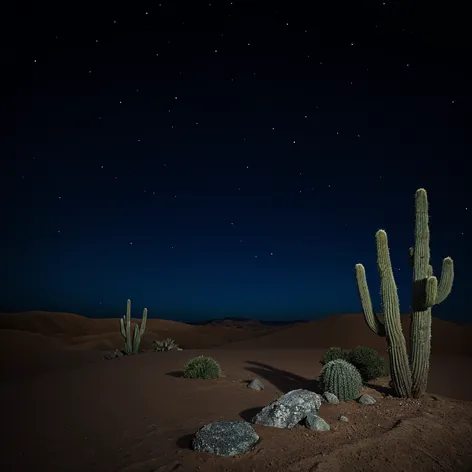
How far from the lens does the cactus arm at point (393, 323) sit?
901 cm

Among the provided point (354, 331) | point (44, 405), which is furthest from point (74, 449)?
point (354, 331)

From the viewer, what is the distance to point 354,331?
27.1 m

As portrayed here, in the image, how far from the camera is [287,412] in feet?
22.4

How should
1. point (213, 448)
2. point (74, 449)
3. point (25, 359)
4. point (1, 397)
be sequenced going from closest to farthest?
point (213, 448)
point (74, 449)
point (1, 397)
point (25, 359)

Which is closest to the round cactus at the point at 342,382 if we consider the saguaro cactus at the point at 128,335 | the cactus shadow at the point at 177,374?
the cactus shadow at the point at 177,374

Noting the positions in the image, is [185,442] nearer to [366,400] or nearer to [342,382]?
[342,382]

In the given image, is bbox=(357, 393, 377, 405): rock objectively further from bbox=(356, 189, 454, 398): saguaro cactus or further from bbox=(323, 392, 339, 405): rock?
bbox=(356, 189, 454, 398): saguaro cactus

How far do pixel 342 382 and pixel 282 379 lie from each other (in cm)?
320

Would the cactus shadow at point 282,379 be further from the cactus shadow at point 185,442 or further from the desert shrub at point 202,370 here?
the cactus shadow at point 185,442

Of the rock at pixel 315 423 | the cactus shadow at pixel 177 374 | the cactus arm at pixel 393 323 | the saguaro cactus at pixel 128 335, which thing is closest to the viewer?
the rock at pixel 315 423

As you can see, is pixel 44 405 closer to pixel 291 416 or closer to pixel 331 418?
pixel 291 416

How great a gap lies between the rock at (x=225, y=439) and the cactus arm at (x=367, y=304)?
4807mm

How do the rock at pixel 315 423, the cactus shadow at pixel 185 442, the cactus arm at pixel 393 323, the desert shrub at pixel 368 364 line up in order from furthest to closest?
the desert shrub at pixel 368 364
the cactus arm at pixel 393 323
the rock at pixel 315 423
the cactus shadow at pixel 185 442

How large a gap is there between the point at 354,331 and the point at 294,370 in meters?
15.5
